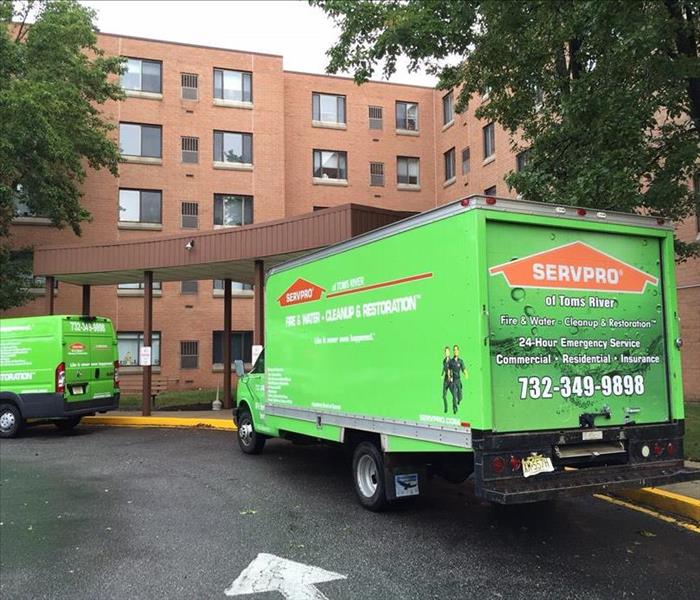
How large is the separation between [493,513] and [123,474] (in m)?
5.35

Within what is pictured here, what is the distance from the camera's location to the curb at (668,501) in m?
6.10

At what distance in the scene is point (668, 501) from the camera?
6.43 meters

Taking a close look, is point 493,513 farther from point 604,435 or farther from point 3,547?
point 3,547

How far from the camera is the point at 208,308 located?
27562 mm

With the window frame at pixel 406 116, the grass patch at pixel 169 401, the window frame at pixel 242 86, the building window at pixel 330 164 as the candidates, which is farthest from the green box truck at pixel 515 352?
the window frame at pixel 406 116

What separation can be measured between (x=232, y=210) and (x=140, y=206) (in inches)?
161

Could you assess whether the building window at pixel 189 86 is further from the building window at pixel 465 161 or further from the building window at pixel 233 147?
the building window at pixel 465 161

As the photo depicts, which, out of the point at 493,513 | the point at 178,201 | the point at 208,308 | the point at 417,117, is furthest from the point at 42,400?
the point at 417,117

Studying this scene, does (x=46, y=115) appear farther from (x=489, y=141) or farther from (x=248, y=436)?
(x=489, y=141)

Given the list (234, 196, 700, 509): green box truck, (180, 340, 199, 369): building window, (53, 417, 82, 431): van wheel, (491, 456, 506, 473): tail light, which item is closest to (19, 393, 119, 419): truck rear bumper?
(53, 417, 82, 431): van wheel

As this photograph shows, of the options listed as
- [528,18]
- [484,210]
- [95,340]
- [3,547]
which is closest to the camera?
[484,210]

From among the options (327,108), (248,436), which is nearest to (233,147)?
(327,108)

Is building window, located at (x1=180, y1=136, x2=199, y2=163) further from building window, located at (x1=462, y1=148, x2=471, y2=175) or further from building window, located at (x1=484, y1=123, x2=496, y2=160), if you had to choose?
building window, located at (x1=484, y1=123, x2=496, y2=160)

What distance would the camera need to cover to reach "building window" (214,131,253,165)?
28.9 meters
